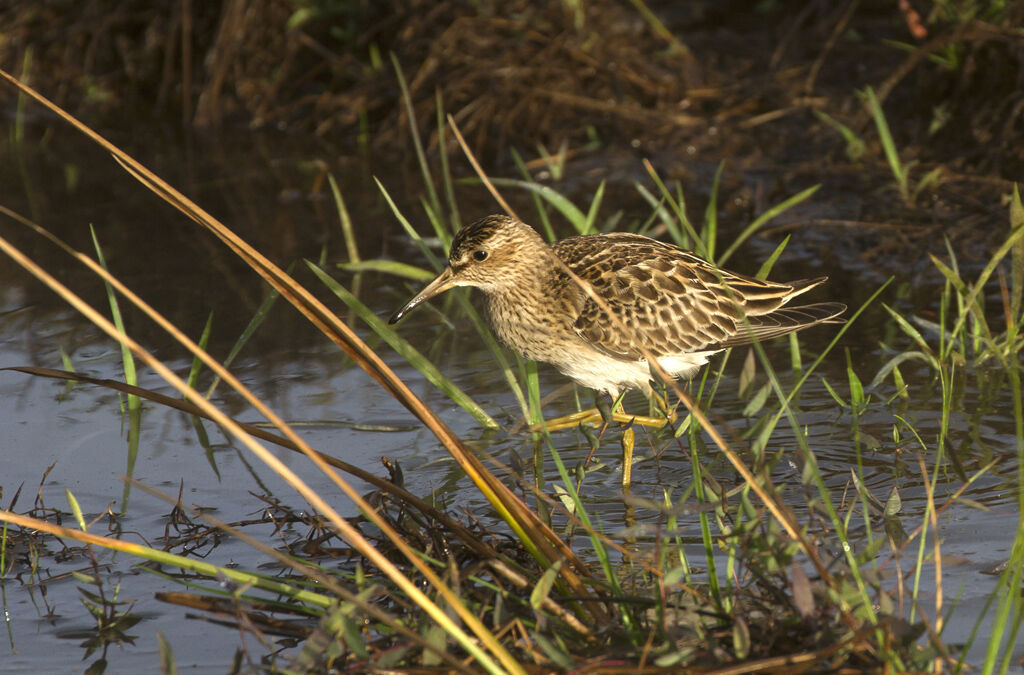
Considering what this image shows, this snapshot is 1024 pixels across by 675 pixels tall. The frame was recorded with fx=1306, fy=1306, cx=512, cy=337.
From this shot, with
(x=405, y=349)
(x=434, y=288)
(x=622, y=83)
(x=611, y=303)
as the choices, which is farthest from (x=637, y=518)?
(x=622, y=83)

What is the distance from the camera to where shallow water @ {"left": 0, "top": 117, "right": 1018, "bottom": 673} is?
4379 millimetres

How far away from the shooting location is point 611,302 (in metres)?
5.95

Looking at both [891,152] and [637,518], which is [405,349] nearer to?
[637,518]

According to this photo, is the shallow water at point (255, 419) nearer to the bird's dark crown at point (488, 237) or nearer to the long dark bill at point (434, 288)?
the long dark bill at point (434, 288)

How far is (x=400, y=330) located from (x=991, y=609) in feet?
12.7

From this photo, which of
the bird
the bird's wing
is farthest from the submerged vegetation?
the bird's wing

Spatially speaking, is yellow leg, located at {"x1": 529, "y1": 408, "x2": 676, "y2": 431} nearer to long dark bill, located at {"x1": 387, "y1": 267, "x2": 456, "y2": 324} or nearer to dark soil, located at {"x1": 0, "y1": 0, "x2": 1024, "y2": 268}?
long dark bill, located at {"x1": 387, "y1": 267, "x2": 456, "y2": 324}

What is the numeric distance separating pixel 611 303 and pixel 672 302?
0.92ft

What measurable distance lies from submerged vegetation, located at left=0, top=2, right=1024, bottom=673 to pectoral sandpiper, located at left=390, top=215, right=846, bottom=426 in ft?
0.62

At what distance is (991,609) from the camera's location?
4023 millimetres

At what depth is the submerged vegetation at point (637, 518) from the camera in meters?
3.37

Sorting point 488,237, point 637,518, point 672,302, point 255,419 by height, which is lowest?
point 637,518

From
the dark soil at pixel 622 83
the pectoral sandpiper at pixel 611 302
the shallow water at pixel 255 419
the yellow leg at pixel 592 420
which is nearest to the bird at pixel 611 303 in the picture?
the pectoral sandpiper at pixel 611 302

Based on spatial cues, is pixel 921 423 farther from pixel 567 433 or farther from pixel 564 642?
pixel 564 642
